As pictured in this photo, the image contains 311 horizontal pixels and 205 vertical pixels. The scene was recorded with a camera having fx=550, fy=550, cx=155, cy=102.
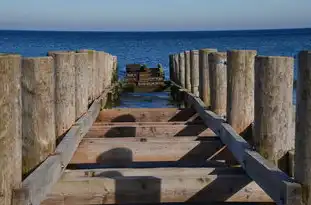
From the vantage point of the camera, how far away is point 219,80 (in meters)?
6.98

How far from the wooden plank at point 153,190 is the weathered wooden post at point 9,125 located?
0.89 metres

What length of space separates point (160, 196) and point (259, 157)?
85 cm

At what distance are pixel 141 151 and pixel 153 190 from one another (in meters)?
1.33

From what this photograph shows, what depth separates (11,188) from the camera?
3.47m

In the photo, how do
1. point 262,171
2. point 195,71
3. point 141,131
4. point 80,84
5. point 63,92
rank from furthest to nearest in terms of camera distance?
1. point 195,71
2. point 80,84
3. point 141,131
4. point 63,92
5. point 262,171

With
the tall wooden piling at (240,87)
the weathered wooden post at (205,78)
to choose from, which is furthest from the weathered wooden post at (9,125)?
the weathered wooden post at (205,78)

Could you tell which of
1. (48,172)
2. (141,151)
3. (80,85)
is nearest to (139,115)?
(80,85)

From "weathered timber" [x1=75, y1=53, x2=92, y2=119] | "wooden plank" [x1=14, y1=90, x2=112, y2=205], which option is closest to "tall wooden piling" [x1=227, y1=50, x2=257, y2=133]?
"wooden plank" [x1=14, y1=90, x2=112, y2=205]

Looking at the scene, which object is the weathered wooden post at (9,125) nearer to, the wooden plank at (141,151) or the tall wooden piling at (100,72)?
the wooden plank at (141,151)

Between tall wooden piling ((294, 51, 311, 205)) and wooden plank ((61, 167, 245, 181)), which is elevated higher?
tall wooden piling ((294, 51, 311, 205))

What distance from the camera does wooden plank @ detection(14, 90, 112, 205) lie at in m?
3.55

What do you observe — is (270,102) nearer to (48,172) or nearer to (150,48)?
(48,172)

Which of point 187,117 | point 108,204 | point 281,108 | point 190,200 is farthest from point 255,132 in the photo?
point 187,117

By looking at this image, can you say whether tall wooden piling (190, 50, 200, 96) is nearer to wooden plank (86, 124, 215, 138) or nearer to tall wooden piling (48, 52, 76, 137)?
wooden plank (86, 124, 215, 138)
